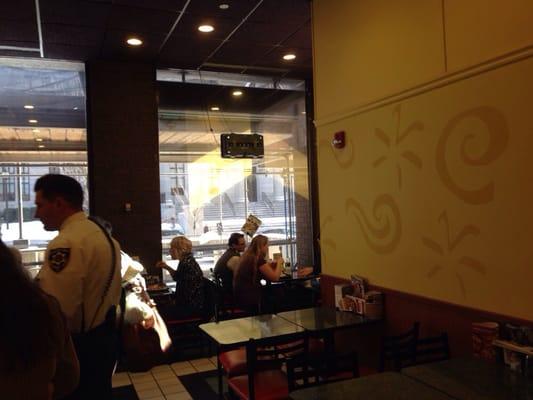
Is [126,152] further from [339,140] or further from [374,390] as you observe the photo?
[374,390]

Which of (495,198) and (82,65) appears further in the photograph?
(82,65)

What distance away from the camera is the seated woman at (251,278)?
495 cm

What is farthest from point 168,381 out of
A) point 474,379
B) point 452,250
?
point 474,379

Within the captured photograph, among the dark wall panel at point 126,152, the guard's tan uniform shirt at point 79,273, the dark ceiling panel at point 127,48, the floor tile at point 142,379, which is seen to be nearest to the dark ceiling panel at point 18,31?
the dark ceiling panel at point 127,48

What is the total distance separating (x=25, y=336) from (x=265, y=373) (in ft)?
7.01

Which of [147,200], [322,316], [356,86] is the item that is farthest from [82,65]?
[322,316]

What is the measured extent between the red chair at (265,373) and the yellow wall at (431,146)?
85 centimetres

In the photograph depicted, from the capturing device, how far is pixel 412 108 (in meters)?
3.04

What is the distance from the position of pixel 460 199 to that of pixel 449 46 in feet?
2.91

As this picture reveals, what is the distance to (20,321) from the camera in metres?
1.23

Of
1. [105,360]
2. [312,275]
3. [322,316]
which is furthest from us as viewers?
[312,275]

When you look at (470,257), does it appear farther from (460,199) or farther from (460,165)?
(460,165)

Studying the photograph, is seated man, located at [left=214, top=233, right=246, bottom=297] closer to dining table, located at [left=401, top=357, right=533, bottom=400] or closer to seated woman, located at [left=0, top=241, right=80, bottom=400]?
dining table, located at [left=401, top=357, right=533, bottom=400]

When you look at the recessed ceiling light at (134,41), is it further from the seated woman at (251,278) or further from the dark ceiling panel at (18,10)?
the seated woman at (251,278)
